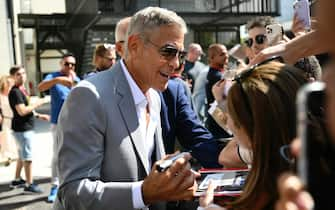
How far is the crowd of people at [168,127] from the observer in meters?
1.10

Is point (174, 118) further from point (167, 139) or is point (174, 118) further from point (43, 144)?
point (43, 144)

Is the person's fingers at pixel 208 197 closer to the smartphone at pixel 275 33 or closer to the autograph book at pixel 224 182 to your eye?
the autograph book at pixel 224 182

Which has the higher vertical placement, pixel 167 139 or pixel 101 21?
pixel 101 21

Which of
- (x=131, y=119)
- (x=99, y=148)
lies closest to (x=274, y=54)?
(x=131, y=119)

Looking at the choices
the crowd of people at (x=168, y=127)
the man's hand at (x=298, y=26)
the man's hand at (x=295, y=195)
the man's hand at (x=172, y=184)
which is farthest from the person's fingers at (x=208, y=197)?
the man's hand at (x=298, y=26)

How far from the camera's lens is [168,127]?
7.72 feet

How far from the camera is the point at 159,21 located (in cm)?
190

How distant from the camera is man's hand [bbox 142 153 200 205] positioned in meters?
1.55

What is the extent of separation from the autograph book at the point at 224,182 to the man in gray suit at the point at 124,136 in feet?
0.19

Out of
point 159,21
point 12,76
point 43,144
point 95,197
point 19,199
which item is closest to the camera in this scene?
point 95,197

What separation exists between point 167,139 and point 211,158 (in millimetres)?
271

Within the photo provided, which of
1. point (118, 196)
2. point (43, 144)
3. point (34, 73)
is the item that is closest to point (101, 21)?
point (43, 144)

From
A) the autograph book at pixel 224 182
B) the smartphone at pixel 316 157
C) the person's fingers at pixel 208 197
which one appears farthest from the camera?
the autograph book at pixel 224 182

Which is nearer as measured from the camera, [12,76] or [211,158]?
[211,158]
